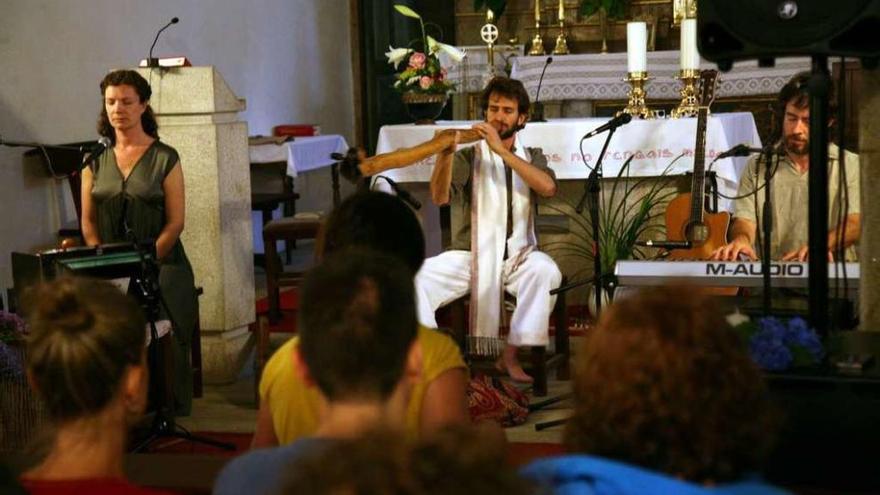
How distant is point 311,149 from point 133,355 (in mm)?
8091

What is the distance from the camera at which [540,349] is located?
5.67 meters

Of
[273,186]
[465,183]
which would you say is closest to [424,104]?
[465,183]

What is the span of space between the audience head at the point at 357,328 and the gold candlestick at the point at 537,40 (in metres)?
7.95

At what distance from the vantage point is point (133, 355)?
2.12 metres

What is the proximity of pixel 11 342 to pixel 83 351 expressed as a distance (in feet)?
9.22

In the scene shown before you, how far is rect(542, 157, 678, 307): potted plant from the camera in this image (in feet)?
21.6

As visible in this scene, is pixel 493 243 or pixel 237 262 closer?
pixel 493 243

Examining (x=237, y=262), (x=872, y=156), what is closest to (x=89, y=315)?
(x=872, y=156)

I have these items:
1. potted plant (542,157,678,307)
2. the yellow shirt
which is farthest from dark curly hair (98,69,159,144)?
the yellow shirt

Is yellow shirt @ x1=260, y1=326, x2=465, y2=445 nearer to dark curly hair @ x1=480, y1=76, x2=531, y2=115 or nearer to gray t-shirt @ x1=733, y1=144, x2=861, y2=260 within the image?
gray t-shirt @ x1=733, y1=144, x2=861, y2=260

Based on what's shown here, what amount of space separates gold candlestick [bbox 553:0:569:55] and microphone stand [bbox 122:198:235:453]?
202 inches

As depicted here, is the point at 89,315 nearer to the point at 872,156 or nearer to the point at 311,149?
the point at 872,156

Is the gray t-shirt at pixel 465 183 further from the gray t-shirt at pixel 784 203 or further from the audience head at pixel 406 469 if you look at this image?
the audience head at pixel 406 469

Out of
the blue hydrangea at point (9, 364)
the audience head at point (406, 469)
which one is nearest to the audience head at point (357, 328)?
the audience head at point (406, 469)
